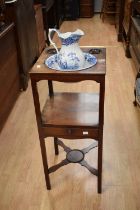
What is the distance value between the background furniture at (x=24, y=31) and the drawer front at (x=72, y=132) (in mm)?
1453

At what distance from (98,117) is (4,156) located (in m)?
0.90

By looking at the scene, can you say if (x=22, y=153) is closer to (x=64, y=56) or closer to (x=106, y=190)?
(x=106, y=190)

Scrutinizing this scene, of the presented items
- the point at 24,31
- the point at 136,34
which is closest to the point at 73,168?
the point at 24,31

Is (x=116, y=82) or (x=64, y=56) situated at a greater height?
(x=64, y=56)

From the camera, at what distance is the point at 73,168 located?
5.44ft

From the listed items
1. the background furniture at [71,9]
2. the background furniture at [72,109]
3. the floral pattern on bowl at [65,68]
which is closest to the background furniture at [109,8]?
the background furniture at [71,9]

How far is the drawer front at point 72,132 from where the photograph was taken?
122 centimetres

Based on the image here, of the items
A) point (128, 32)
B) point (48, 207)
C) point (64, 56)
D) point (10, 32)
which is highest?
point (64, 56)

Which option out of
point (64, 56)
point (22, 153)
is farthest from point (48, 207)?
point (64, 56)

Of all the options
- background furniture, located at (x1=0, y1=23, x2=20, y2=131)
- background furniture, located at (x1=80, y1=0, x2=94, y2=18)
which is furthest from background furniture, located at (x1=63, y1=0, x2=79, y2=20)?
background furniture, located at (x1=0, y1=23, x2=20, y2=131)

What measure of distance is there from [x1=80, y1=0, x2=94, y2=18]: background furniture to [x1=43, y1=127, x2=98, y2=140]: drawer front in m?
4.60

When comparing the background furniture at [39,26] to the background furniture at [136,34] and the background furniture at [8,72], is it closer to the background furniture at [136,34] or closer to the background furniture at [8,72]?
the background furniture at [8,72]

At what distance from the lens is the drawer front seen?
122 centimetres

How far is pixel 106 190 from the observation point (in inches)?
58.6
